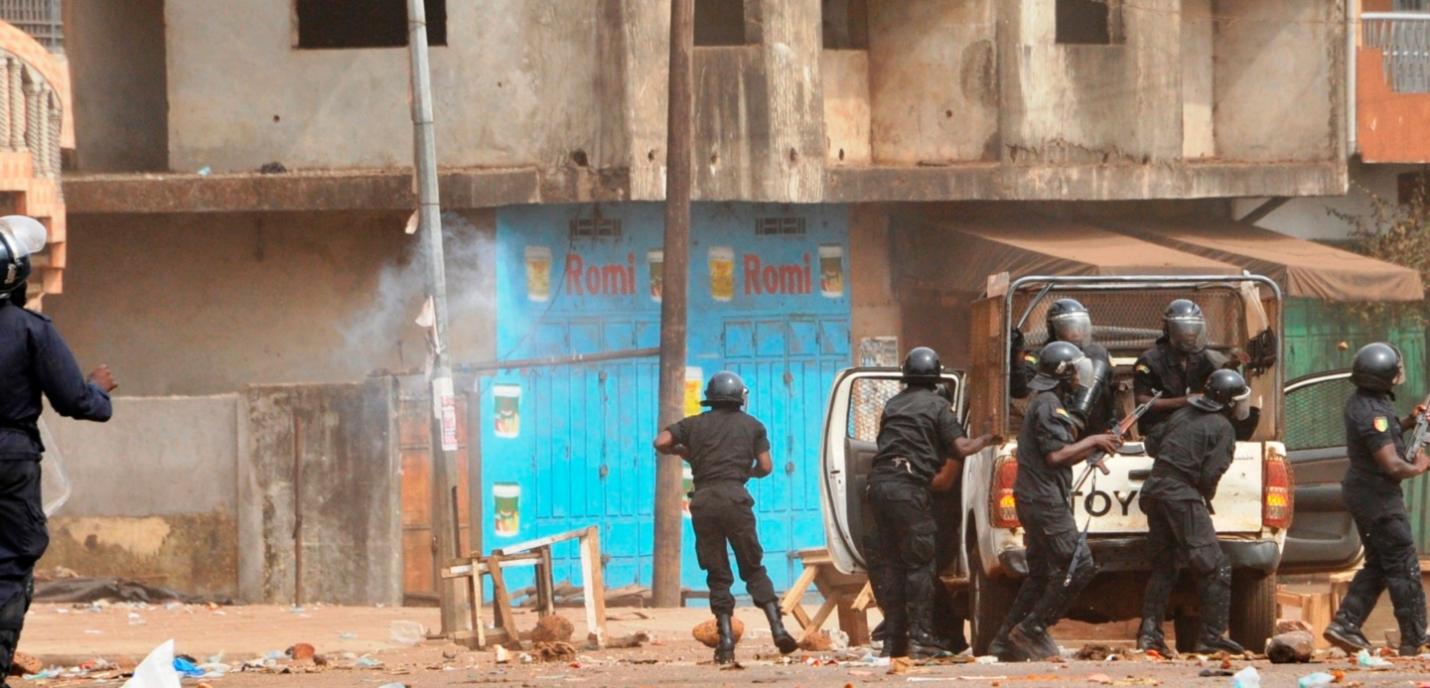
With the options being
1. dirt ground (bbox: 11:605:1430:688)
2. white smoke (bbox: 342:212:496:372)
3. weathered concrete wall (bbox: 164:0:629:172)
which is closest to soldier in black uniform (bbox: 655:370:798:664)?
dirt ground (bbox: 11:605:1430:688)

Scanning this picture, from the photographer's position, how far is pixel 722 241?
19.9 meters

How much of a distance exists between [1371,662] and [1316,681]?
4.77 feet

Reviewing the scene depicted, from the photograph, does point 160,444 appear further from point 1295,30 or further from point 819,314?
point 1295,30

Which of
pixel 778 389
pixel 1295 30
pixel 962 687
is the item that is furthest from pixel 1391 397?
pixel 1295 30

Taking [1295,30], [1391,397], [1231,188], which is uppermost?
[1295,30]

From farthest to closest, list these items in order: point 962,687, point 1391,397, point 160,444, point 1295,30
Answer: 1. point 1295,30
2. point 160,444
3. point 1391,397
4. point 962,687

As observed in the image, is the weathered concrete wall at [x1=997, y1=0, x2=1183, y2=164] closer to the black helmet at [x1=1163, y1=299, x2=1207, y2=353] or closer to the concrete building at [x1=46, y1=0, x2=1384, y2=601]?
the concrete building at [x1=46, y1=0, x2=1384, y2=601]

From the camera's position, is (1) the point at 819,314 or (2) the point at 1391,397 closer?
(2) the point at 1391,397

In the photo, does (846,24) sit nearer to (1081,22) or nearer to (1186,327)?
(1081,22)

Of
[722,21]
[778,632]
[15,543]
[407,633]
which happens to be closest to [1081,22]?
[722,21]

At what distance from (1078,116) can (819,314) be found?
9.50 feet

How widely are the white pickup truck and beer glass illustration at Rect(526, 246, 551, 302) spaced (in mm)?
6870

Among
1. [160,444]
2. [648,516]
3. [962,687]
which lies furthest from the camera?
[648,516]

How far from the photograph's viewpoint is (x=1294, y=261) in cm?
1891
